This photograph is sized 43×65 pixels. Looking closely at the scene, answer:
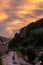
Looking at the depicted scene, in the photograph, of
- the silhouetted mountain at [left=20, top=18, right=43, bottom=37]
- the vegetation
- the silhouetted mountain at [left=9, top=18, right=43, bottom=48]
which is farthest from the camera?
the silhouetted mountain at [left=20, top=18, right=43, bottom=37]

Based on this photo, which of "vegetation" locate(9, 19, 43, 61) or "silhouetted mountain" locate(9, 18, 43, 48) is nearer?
"vegetation" locate(9, 19, 43, 61)

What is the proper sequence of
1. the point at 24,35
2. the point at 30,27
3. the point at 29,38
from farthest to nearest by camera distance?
1. the point at 30,27
2. the point at 24,35
3. the point at 29,38

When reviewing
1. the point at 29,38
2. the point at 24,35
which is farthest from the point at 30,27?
the point at 29,38

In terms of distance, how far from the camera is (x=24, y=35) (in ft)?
447

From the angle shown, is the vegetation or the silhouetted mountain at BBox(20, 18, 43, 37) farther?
the silhouetted mountain at BBox(20, 18, 43, 37)

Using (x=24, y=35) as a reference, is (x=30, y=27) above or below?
above

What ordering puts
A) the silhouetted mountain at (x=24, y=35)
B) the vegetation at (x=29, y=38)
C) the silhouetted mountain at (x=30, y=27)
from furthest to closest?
1. the silhouetted mountain at (x=30, y=27)
2. the silhouetted mountain at (x=24, y=35)
3. the vegetation at (x=29, y=38)

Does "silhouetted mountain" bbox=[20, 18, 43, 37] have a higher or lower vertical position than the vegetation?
higher

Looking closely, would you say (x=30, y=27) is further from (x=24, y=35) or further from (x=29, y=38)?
(x=29, y=38)

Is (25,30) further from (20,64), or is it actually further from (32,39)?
(20,64)

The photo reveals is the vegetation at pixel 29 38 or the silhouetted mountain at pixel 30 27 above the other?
the silhouetted mountain at pixel 30 27

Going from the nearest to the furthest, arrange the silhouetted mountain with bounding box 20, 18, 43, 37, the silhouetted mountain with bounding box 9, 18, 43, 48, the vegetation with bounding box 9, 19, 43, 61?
the vegetation with bounding box 9, 19, 43, 61
the silhouetted mountain with bounding box 9, 18, 43, 48
the silhouetted mountain with bounding box 20, 18, 43, 37

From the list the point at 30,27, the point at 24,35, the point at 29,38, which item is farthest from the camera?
the point at 30,27

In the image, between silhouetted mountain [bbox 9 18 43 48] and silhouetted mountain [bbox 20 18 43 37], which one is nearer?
silhouetted mountain [bbox 9 18 43 48]
